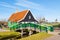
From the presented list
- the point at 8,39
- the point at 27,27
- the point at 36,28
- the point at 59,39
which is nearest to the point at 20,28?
the point at 27,27

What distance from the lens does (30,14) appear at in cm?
5450

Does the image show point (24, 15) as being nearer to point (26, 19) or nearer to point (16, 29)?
Answer: point (26, 19)

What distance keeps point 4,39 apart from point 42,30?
16.3 metres

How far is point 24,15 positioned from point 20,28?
658 inches

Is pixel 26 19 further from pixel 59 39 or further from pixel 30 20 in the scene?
pixel 59 39

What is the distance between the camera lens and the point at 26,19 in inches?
2104

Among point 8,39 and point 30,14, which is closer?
point 8,39

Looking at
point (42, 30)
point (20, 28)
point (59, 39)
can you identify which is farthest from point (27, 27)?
point (59, 39)

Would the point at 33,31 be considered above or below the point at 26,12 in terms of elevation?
below

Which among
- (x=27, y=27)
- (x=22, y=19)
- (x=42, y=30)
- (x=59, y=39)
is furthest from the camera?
(x=22, y=19)

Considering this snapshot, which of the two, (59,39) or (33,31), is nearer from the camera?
(59,39)

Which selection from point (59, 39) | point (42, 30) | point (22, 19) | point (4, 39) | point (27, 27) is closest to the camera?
point (4, 39)

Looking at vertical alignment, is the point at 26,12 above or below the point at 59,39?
above

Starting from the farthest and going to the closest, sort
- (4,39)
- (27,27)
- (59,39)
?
1. (27,27)
2. (59,39)
3. (4,39)
